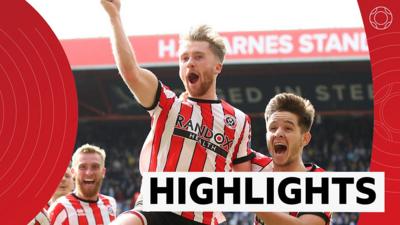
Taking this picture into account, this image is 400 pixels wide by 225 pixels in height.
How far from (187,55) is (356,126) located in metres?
19.8

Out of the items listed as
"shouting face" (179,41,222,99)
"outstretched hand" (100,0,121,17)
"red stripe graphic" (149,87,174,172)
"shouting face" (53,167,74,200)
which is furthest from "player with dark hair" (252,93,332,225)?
"shouting face" (53,167,74,200)

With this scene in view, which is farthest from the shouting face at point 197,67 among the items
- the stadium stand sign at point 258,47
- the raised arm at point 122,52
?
the stadium stand sign at point 258,47

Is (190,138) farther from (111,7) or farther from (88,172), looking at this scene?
(88,172)

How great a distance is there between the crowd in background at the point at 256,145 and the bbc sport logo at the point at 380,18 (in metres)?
17.0

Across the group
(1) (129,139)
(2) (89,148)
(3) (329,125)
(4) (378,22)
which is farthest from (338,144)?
(4) (378,22)

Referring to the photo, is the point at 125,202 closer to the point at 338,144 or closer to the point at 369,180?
the point at 338,144

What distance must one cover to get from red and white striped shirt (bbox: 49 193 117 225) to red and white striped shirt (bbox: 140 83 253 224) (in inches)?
114

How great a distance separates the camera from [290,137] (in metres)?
4.43

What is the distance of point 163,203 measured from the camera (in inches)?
173

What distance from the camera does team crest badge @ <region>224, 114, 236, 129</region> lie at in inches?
180

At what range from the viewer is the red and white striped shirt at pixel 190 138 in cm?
438

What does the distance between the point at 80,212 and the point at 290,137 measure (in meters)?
3.32

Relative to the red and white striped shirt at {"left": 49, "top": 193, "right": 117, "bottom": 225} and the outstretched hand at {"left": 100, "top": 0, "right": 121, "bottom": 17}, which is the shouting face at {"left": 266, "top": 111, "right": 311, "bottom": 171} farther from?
the red and white striped shirt at {"left": 49, "top": 193, "right": 117, "bottom": 225}

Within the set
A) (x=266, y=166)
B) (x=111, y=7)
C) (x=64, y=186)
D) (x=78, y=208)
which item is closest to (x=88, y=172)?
(x=78, y=208)
